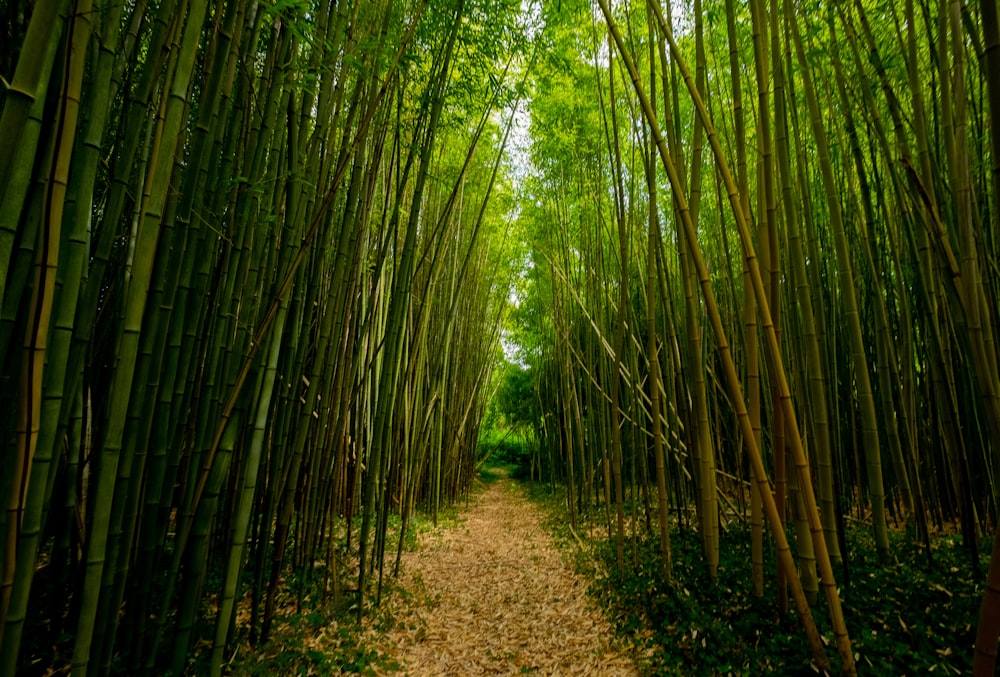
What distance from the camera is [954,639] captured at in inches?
58.2

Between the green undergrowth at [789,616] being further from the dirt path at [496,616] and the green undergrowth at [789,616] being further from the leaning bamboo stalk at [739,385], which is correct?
the leaning bamboo stalk at [739,385]

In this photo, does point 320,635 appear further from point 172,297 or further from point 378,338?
point 378,338

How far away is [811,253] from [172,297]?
7.72 feet

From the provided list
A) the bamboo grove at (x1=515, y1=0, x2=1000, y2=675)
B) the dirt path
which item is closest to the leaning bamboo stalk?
the bamboo grove at (x1=515, y1=0, x2=1000, y2=675)

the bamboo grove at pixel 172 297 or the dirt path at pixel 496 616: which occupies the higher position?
the bamboo grove at pixel 172 297

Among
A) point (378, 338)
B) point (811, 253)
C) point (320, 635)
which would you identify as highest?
point (811, 253)

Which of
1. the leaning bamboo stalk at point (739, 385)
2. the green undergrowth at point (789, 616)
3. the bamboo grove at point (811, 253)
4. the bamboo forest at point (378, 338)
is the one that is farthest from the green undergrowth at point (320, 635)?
the leaning bamboo stalk at point (739, 385)

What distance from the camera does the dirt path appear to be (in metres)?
2.13

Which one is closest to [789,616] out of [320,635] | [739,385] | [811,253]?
[739,385]

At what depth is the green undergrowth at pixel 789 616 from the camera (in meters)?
1.48

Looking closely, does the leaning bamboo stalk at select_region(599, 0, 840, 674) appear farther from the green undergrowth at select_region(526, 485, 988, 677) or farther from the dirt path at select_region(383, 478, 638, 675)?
the dirt path at select_region(383, 478, 638, 675)

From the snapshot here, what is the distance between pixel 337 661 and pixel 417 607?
81 cm

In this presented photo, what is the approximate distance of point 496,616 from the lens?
2.69m

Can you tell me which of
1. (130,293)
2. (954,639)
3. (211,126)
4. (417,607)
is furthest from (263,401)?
(954,639)
